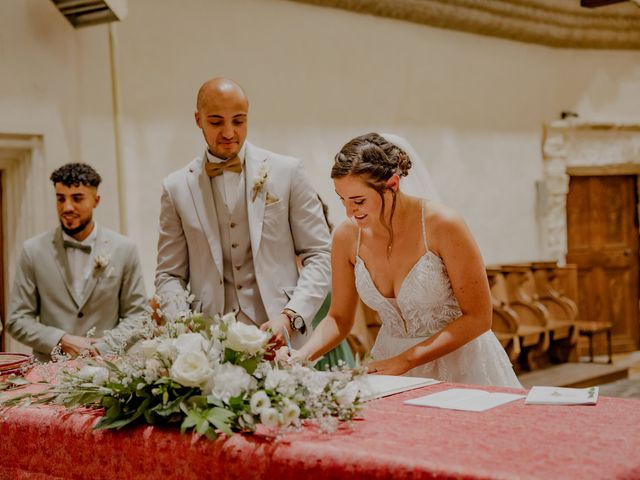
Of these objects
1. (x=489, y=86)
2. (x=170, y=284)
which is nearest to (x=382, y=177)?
(x=170, y=284)

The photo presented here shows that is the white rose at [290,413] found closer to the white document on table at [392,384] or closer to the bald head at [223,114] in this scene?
the white document on table at [392,384]

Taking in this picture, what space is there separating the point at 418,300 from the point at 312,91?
457 cm

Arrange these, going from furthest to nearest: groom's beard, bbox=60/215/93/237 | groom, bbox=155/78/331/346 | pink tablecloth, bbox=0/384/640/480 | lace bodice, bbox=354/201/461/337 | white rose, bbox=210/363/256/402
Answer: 1. groom's beard, bbox=60/215/93/237
2. groom, bbox=155/78/331/346
3. lace bodice, bbox=354/201/461/337
4. white rose, bbox=210/363/256/402
5. pink tablecloth, bbox=0/384/640/480

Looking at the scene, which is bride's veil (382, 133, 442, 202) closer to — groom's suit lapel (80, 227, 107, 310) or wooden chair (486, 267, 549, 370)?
groom's suit lapel (80, 227, 107, 310)

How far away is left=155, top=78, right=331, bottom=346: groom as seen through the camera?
3256 mm

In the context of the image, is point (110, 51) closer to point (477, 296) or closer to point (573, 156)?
point (477, 296)

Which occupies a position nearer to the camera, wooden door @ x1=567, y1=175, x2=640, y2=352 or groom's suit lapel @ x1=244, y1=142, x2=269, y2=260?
groom's suit lapel @ x1=244, y1=142, x2=269, y2=260

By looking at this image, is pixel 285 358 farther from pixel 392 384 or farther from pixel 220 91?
pixel 220 91

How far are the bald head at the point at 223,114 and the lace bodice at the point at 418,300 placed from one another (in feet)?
2.04

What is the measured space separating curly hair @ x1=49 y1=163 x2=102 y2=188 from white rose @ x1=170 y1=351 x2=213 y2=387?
2305 mm

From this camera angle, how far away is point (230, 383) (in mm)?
1912

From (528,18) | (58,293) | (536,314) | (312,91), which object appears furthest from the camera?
(528,18)

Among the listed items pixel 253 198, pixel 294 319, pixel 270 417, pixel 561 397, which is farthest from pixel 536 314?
pixel 270 417

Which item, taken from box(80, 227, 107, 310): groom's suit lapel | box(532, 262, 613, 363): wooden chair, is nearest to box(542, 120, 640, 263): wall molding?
box(532, 262, 613, 363): wooden chair
